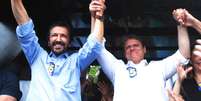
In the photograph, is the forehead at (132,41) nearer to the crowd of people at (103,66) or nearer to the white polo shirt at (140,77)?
the crowd of people at (103,66)

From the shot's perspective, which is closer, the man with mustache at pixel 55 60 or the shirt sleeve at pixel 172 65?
the man with mustache at pixel 55 60

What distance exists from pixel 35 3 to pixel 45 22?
0.23 metres

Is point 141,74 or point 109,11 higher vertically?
point 109,11

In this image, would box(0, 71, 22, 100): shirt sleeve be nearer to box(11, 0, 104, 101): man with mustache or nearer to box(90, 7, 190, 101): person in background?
box(11, 0, 104, 101): man with mustache

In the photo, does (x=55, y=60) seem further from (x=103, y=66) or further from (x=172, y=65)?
(x=172, y=65)

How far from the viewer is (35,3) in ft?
13.8

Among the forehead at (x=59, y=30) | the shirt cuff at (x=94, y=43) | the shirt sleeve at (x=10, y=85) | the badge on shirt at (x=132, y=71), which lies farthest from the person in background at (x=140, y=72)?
the shirt sleeve at (x=10, y=85)

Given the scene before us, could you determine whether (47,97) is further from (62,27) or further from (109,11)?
(109,11)

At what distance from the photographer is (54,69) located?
125 inches

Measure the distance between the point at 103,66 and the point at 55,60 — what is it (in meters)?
0.40

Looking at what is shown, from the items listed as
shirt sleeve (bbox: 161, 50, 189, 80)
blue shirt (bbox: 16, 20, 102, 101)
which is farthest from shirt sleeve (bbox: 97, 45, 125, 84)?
shirt sleeve (bbox: 161, 50, 189, 80)

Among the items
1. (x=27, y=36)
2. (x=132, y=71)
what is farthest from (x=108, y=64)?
(x=27, y=36)

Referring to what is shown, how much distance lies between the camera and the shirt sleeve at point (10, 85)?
311cm

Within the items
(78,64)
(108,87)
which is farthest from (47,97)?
(108,87)
